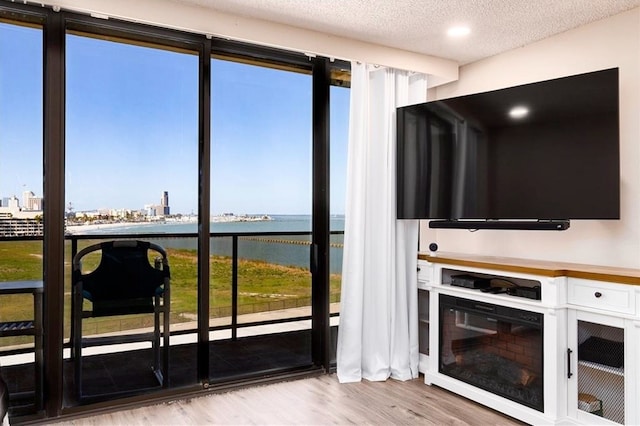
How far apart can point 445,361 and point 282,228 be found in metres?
1.53

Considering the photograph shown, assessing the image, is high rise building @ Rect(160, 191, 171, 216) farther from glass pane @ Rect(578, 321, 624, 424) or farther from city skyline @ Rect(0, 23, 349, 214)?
glass pane @ Rect(578, 321, 624, 424)

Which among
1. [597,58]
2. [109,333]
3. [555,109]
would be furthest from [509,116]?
[109,333]

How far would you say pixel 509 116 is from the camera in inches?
123

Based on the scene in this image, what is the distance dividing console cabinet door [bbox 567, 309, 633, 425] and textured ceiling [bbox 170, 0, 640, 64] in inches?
69.9

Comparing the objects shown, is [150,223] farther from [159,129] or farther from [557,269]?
[557,269]

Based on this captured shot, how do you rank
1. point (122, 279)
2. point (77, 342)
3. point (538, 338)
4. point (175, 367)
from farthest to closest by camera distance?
point (175, 367) → point (122, 279) → point (77, 342) → point (538, 338)

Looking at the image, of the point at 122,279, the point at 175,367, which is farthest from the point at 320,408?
the point at 122,279

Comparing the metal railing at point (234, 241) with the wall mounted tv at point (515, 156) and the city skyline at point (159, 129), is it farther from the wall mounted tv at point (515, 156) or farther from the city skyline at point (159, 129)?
the wall mounted tv at point (515, 156)

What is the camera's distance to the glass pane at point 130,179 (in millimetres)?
3049

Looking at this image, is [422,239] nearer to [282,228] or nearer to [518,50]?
[282,228]

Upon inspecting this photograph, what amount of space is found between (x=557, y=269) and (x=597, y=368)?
1.84 feet

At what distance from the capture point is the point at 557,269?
2.73 metres

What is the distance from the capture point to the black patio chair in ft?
10.0

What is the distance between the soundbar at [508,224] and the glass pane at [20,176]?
262 centimetres
